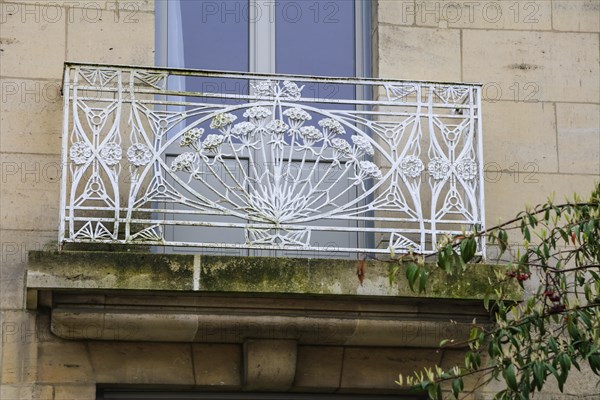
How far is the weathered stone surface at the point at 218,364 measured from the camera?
9.60 meters

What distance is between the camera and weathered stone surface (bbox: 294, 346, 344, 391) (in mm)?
9711

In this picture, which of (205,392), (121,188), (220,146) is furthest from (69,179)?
(205,392)

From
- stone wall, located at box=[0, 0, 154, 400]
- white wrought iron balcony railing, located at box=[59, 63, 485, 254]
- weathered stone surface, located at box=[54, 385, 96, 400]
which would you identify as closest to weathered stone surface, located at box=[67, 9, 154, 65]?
stone wall, located at box=[0, 0, 154, 400]

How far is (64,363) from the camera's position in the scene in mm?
9453

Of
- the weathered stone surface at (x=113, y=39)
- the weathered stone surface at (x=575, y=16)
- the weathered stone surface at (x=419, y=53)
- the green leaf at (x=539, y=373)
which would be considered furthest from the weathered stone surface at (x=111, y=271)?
the weathered stone surface at (x=575, y=16)

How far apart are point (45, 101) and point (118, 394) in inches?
79.6

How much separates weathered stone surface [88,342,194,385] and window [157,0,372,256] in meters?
1.76

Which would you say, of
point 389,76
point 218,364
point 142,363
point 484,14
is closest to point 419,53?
point 389,76

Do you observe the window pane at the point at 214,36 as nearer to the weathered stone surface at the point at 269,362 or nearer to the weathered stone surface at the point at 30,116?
the weathered stone surface at the point at 30,116

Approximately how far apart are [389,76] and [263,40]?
3.17 feet

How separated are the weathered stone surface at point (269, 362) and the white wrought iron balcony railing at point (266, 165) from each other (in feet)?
2.14

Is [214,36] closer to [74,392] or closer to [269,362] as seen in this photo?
[269,362]

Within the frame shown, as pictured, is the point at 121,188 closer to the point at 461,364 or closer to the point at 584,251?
the point at 461,364

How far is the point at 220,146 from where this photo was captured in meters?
10.1
